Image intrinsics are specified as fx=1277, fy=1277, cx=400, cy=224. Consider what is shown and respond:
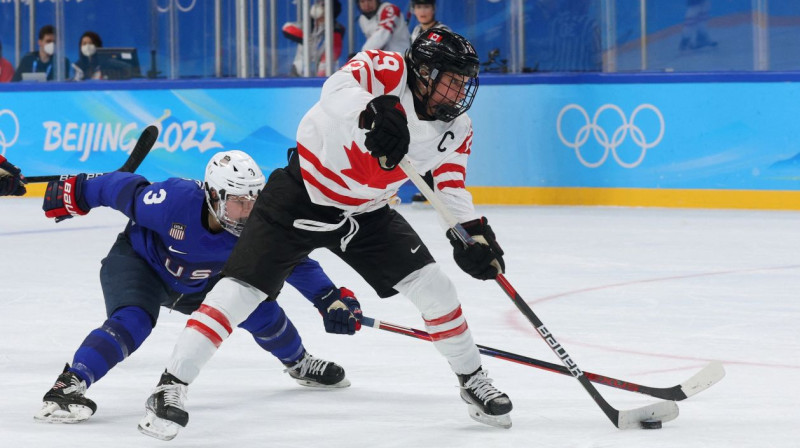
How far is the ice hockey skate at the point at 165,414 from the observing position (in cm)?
295

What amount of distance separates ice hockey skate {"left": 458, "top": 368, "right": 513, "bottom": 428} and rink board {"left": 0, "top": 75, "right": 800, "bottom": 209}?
573 cm

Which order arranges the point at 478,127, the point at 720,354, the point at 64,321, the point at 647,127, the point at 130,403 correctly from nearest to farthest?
1. the point at 130,403
2. the point at 720,354
3. the point at 64,321
4. the point at 647,127
5. the point at 478,127

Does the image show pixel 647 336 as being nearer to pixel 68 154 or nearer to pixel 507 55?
pixel 507 55

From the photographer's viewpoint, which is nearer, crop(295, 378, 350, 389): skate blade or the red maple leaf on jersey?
the red maple leaf on jersey

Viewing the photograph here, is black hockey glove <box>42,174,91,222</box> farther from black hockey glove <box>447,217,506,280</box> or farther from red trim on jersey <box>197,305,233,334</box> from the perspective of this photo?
Result: black hockey glove <box>447,217,506,280</box>

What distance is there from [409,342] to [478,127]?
520 cm

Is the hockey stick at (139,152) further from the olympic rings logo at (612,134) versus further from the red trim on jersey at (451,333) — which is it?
the olympic rings logo at (612,134)

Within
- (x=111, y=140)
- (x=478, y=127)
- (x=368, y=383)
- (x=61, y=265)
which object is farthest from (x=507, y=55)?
(x=368, y=383)

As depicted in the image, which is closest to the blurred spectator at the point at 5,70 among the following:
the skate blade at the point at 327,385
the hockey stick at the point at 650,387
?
the skate blade at the point at 327,385

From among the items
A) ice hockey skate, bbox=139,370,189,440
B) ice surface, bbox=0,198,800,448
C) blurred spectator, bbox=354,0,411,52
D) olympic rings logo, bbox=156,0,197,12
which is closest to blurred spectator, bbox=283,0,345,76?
blurred spectator, bbox=354,0,411,52

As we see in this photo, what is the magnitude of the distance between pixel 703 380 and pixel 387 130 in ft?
4.05

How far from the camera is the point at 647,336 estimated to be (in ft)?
14.6

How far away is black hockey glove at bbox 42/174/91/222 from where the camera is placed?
341 cm

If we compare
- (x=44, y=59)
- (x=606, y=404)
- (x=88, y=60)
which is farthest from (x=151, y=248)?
(x=44, y=59)
